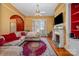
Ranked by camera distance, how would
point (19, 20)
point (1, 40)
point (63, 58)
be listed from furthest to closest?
point (19, 20), point (1, 40), point (63, 58)

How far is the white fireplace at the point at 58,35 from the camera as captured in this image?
6.72 feet

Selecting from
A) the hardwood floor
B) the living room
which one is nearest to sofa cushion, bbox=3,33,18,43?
the living room

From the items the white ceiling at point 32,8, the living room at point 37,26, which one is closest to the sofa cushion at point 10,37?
the living room at point 37,26

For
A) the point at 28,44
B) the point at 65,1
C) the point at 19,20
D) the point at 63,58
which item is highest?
the point at 65,1

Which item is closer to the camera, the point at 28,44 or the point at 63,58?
the point at 63,58

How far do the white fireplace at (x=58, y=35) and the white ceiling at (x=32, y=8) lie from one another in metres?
0.25

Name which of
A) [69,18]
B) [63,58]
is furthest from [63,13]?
[63,58]

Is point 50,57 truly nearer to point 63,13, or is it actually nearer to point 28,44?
point 28,44

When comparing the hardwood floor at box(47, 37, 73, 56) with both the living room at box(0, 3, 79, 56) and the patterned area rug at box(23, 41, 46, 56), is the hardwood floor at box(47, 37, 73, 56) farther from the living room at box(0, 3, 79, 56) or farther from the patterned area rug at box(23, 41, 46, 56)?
the patterned area rug at box(23, 41, 46, 56)

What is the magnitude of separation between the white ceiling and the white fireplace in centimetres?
25

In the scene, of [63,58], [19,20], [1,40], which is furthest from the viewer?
[19,20]

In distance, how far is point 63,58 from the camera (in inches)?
73.5

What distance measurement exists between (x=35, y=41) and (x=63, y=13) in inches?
25.1

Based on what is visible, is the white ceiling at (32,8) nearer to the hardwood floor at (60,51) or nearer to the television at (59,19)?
the television at (59,19)
